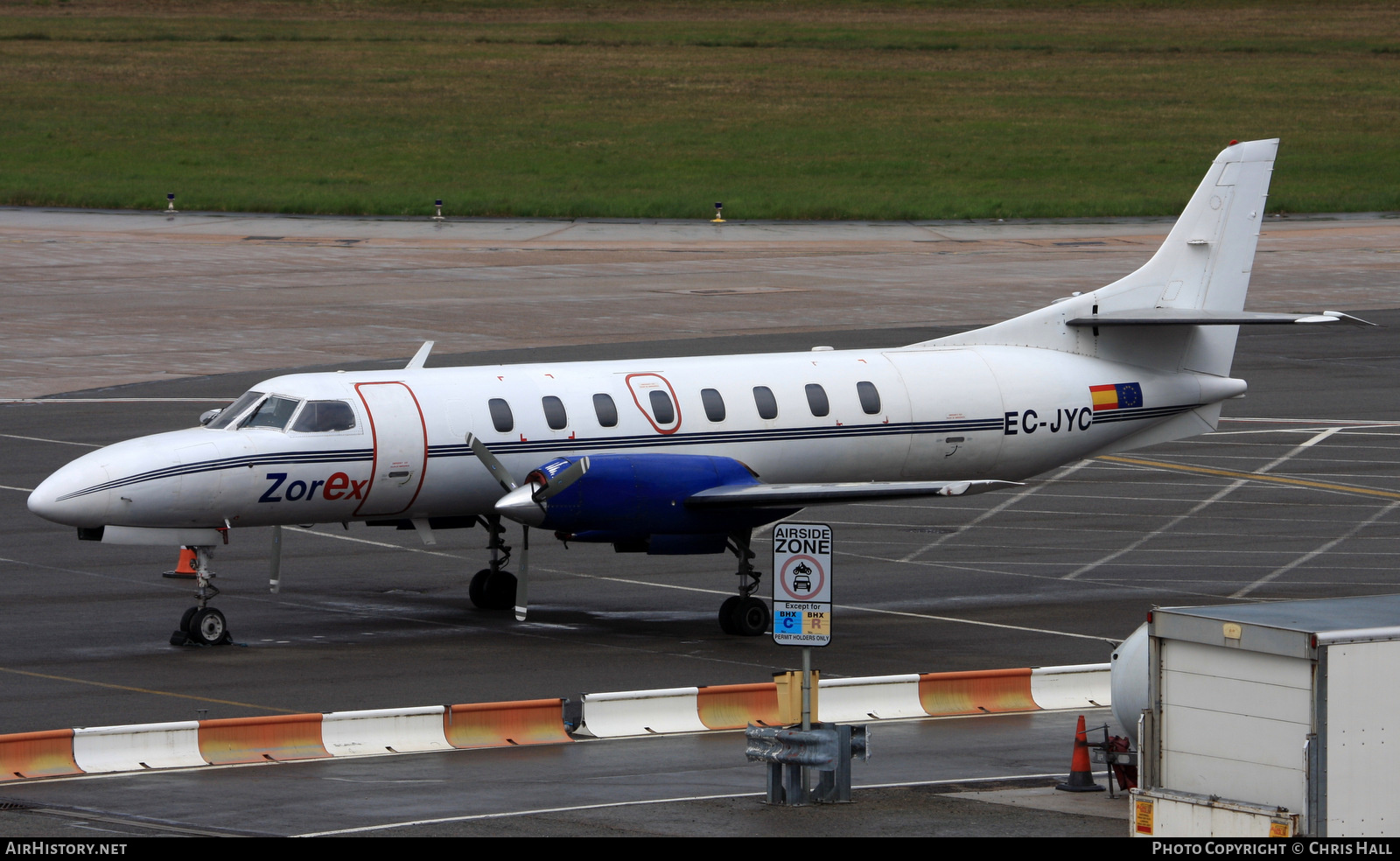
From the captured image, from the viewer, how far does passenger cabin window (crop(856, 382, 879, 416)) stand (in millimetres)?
26172

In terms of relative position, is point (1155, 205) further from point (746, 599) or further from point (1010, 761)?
point (1010, 761)

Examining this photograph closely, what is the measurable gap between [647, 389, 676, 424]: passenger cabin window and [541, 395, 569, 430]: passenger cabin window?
1.14 m

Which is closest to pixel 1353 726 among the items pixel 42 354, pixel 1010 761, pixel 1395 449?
pixel 1010 761

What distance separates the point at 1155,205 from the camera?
78.3 meters

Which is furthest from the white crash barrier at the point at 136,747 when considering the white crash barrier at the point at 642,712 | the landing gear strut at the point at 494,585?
the landing gear strut at the point at 494,585

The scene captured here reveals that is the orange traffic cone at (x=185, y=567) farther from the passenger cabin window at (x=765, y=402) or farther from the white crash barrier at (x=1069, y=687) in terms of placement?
the white crash barrier at (x=1069, y=687)

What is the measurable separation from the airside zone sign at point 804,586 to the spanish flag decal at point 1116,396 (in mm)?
12512

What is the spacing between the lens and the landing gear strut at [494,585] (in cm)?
2603

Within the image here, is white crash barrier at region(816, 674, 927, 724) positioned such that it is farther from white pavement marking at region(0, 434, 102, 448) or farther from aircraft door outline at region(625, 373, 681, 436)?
white pavement marking at region(0, 434, 102, 448)

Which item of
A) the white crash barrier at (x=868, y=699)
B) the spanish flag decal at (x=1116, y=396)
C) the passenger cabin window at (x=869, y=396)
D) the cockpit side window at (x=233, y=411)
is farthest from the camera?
the spanish flag decal at (x=1116, y=396)

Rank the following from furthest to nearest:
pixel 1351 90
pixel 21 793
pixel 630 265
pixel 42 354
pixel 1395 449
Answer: pixel 1351 90, pixel 630 265, pixel 42 354, pixel 1395 449, pixel 21 793

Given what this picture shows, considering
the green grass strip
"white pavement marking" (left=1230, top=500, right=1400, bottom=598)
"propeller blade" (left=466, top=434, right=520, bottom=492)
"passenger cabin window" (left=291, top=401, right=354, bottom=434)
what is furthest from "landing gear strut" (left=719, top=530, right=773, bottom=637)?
the green grass strip

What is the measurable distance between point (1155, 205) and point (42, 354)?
46.6 m

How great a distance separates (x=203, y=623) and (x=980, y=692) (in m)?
9.05
